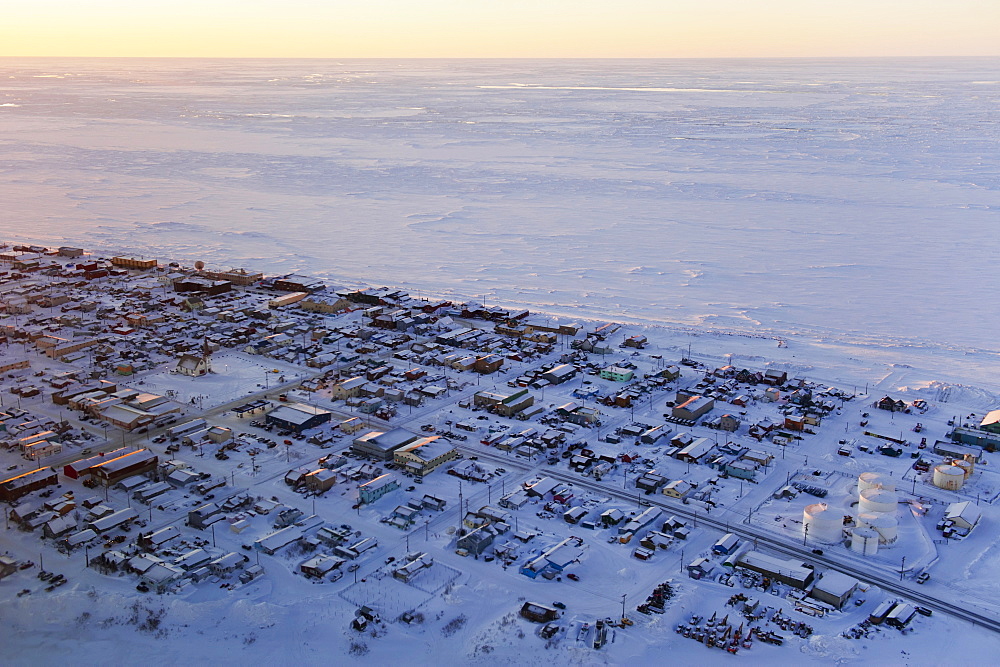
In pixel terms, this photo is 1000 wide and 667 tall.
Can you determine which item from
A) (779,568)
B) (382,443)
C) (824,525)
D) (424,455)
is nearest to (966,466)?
(824,525)

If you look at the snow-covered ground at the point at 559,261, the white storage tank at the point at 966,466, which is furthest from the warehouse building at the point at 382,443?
the white storage tank at the point at 966,466

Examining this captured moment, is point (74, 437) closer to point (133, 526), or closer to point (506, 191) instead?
point (133, 526)

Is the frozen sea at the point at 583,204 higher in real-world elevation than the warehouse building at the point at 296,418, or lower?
higher

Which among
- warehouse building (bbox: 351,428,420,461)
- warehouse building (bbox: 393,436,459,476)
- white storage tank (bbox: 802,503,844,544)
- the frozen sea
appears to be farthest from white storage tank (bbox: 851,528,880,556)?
the frozen sea

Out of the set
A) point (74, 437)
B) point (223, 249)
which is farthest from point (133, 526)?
point (223, 249)

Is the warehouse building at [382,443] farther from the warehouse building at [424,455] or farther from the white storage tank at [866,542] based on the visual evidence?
the white storage tank at [866,542]

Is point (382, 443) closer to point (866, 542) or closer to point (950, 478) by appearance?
point (866, 542)

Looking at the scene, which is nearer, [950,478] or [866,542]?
[866,542]
